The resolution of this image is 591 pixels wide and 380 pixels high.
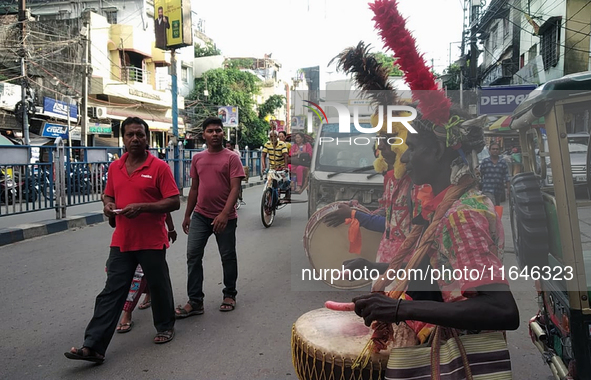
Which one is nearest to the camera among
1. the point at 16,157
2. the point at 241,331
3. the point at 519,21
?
the point at 241,331

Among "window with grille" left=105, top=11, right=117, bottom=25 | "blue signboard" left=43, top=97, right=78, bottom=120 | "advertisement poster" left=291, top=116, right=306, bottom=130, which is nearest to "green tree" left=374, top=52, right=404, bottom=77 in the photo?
"advertisement poster" left=291, top=116, right=306, bottom=130

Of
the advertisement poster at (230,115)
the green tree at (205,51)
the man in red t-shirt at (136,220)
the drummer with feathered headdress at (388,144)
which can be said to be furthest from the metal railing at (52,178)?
the green tree at (205,51)

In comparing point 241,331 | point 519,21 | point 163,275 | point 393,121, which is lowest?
point 241,331

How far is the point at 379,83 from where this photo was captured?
2.25 metres

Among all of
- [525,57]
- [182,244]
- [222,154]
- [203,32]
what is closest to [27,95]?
[182,244]

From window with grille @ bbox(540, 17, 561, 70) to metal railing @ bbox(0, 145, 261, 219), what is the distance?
15190 millimetres

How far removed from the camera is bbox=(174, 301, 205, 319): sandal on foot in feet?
13.8

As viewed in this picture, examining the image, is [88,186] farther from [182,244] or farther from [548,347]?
[548,347]

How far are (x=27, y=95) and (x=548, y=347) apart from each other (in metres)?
17.2

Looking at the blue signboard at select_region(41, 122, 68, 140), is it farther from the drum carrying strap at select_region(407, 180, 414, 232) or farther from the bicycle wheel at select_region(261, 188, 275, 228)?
the drum carrying strap at select_region(407, 180, 414, 232)

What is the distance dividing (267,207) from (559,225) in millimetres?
6918

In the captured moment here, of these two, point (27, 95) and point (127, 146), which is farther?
point (27, 95)

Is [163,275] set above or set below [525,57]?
below

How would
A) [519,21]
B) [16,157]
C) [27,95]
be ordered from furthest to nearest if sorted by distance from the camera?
1. [519,21]
2. [27,95]
3. [16,157]
